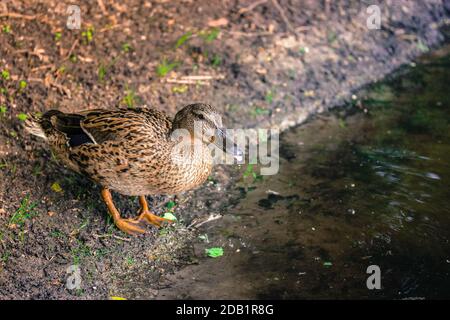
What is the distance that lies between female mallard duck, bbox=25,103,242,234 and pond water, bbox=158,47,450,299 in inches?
25.5

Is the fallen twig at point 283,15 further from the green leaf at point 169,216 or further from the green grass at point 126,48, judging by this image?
the green leaf at point 169,216

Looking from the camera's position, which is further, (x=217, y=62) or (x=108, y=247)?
(x=217, y=62)

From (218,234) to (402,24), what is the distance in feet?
17.7

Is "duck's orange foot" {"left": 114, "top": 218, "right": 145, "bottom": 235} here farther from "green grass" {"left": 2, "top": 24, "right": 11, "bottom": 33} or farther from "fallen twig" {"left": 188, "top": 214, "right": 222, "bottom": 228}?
"green grass" {"left": 2, "top": 24, "right": 11, "bottom": 33}

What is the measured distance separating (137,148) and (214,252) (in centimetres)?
107

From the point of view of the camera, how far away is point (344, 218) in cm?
562

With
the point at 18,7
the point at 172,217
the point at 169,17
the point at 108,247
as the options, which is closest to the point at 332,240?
the point at 172,217

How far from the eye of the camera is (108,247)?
5.19 metres

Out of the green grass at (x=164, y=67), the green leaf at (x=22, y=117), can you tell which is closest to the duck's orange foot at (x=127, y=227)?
the green leaf at (x=22, y=117)

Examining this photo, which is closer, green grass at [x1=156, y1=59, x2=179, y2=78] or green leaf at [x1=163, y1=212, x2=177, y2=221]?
green leaf at [x1=163, y1=212, x2=177, y2=221]

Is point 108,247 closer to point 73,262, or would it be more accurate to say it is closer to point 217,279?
point 73,262

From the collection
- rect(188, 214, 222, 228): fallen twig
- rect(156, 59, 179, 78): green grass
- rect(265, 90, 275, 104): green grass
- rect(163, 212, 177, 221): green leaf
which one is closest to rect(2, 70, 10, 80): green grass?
rect(156, 59, 179, 78): green grass

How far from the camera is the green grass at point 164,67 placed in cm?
723

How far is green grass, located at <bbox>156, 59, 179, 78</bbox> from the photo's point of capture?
23.7 ft
